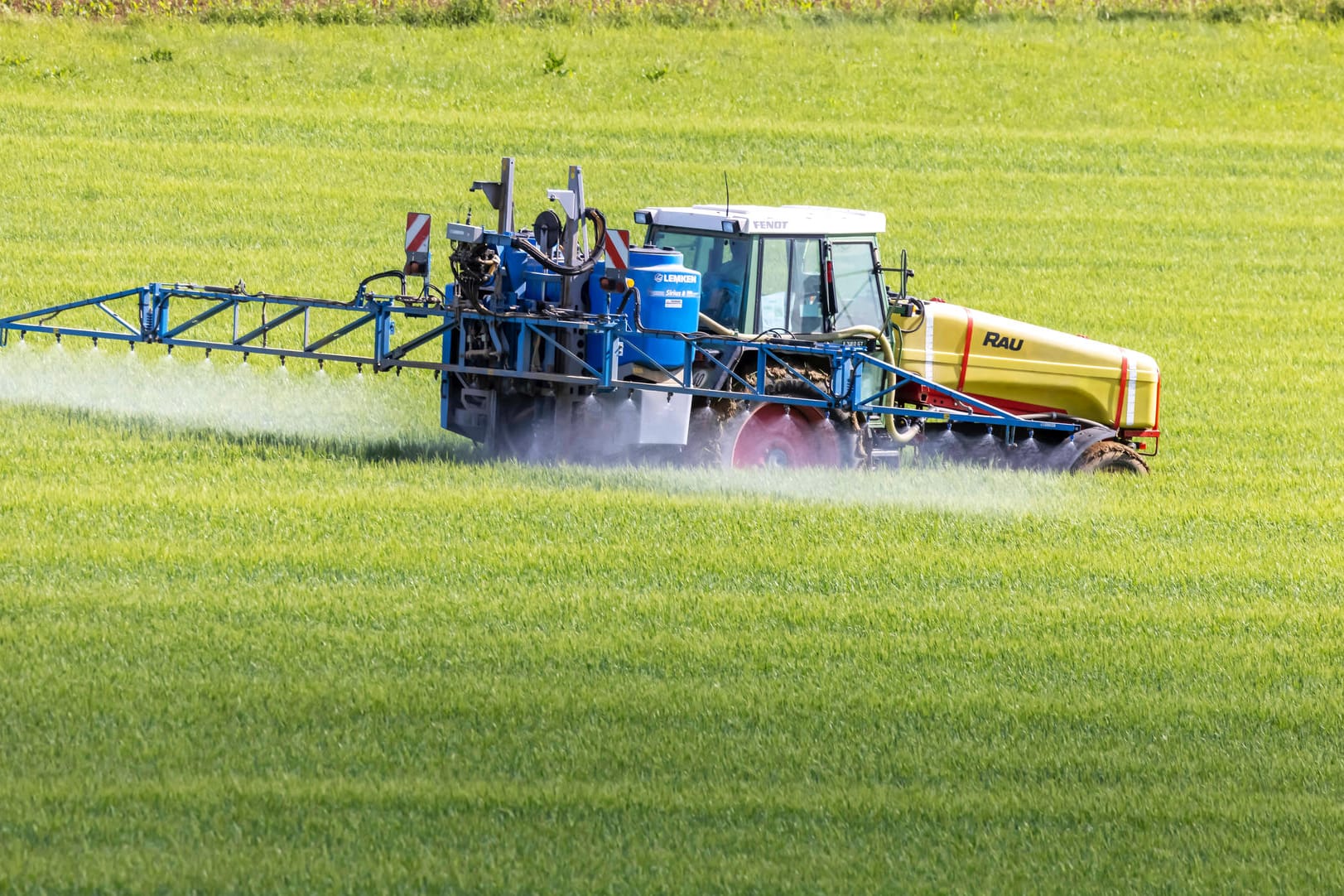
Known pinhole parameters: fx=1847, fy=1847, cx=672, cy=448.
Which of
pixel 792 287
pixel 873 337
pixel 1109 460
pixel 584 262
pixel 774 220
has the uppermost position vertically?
pixel 774 220

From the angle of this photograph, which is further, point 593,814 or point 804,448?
point 804,448

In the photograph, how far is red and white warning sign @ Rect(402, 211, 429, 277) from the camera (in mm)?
14070

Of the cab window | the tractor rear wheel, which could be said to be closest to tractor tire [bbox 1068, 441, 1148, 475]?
the cab window

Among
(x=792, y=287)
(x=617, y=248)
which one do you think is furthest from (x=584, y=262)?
(x=792, y=287)

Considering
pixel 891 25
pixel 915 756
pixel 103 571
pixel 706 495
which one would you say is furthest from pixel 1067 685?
pixel 891 25

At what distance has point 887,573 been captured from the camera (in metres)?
10.9

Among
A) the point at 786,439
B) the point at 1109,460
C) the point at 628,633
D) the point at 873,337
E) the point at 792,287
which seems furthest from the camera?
the point at 1109,460

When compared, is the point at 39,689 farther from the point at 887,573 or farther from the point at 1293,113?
the point at 1293,113

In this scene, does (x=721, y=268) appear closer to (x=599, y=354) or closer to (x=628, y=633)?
(x=599, y=354)

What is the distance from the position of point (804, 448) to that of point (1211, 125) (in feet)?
71.8

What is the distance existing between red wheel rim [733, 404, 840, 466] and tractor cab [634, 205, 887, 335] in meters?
0.65

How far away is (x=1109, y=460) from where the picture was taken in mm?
14547

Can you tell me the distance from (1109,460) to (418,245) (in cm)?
565

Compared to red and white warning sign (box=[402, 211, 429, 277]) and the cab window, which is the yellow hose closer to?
the cab window
